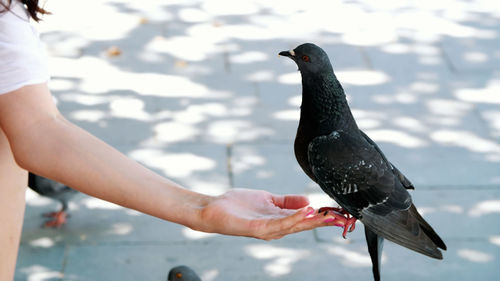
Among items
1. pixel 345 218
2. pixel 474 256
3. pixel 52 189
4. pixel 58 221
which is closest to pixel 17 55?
pixel 345 218

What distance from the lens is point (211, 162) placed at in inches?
212

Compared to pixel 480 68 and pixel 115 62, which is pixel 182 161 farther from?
pixel 480 68

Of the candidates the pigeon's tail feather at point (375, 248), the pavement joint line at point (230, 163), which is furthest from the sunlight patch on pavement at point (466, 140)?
the pigeon's tail feather at point (375, 248)

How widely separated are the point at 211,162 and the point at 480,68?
10.0 feet

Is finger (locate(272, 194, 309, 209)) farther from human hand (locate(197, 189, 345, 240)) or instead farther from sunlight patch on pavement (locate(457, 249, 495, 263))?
sunlight patch on pavement (locate(457, 249, 495, 263))

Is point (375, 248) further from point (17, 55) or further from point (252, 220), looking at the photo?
point (17, 55)

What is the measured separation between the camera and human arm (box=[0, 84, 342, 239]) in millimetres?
2053

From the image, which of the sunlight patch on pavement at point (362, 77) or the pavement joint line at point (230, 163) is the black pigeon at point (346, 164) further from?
the sunlight patch on pavement at point (362, 77)

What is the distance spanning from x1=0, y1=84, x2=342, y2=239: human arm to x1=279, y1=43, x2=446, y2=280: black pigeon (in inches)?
10.6

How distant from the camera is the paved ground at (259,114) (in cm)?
457

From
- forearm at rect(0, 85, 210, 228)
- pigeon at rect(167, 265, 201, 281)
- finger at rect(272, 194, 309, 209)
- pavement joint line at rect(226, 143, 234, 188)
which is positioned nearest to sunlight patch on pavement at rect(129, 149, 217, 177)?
pavement joint line at rect(226, 143, 234, 188)

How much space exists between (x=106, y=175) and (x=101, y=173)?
2 centimetres

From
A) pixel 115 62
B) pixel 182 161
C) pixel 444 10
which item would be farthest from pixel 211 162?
pixel 444 10

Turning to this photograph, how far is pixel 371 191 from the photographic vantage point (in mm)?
2496
